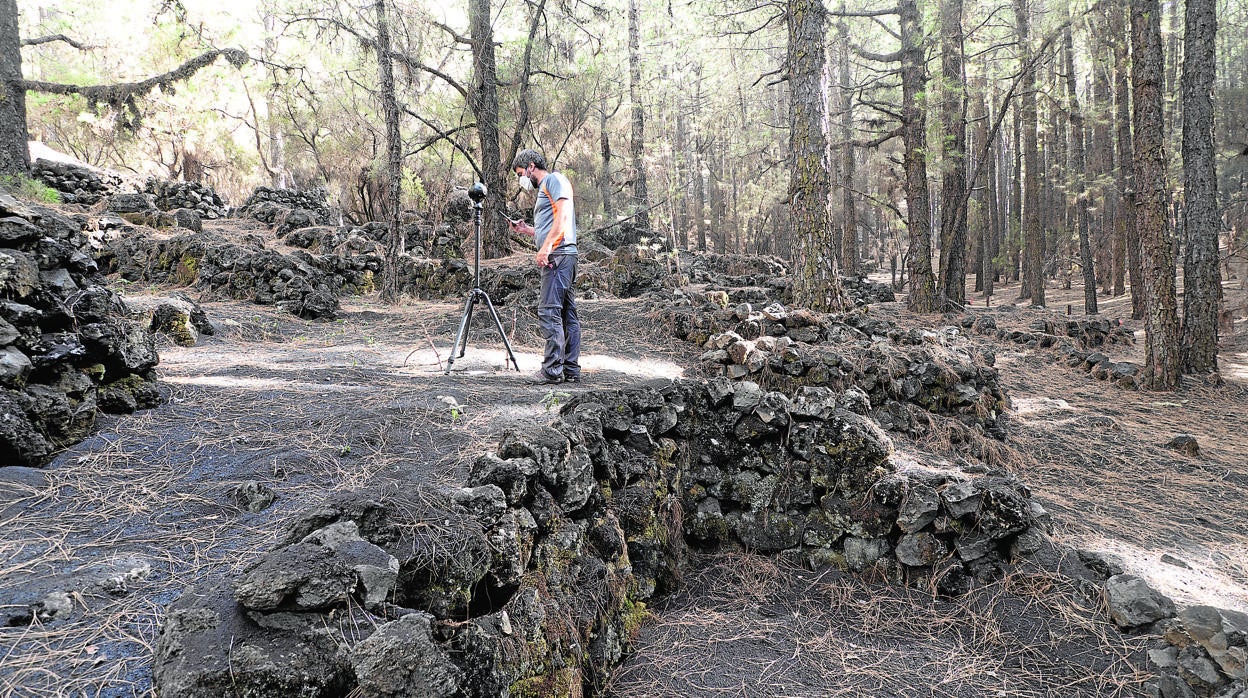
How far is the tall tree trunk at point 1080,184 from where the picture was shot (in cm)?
1377

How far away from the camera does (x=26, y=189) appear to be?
984cm

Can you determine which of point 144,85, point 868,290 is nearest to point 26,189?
point 144,85

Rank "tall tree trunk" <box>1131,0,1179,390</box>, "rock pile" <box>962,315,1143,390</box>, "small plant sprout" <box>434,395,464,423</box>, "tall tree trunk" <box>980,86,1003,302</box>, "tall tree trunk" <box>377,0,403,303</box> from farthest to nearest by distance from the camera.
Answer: "tall tree trunk" <box>980,86,1003,302</box> < "rock pile" <box>962,315,1143,390</box> < "tall tree trunk" <box>377,0,403,303</box> < "tall tree trunk" <box>1131,0,1179,390</box> < "small plant sprout" <box>434,395,464,423</box>

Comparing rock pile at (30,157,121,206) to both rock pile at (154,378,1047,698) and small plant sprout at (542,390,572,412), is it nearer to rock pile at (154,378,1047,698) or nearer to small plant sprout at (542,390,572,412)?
small plant sprout at (542,390,572,412)

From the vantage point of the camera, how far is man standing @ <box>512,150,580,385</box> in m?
4.79

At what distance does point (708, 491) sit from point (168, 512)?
326 centimetres

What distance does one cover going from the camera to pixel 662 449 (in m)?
4.20

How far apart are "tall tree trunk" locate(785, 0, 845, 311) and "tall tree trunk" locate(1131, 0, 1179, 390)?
3.89 metres

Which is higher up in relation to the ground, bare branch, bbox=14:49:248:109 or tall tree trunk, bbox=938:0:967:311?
bare branch, bbox=14:49:248:109

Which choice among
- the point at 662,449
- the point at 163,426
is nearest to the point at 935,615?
the point at 662,449

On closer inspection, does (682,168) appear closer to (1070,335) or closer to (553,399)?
(1070,335)

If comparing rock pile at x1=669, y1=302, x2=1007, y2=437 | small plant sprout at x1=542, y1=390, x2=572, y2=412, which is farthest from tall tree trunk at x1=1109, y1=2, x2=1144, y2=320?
small plant sprout at x1=542, y1=390, x2=572, y2=412

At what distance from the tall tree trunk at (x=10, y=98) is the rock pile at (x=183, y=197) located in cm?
315

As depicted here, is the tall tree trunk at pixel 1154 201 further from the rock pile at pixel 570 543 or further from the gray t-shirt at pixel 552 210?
the gray t-shirt at pixel 552 210
